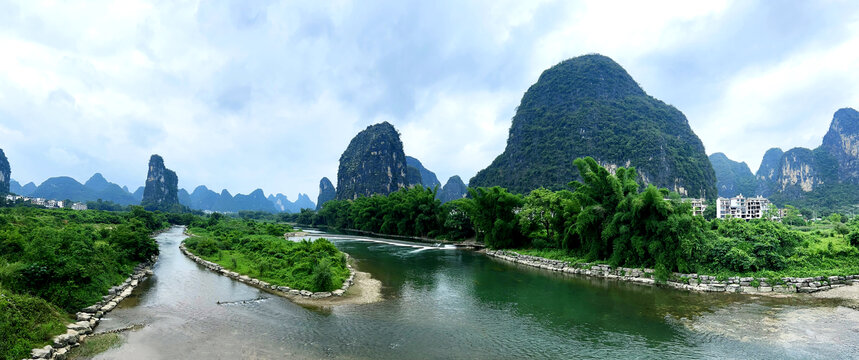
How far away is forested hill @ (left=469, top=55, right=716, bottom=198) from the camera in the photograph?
6925 cm

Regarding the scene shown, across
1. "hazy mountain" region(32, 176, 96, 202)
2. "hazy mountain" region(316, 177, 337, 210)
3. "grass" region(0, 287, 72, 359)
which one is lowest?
"grass" region(0, 287, 72, 359)

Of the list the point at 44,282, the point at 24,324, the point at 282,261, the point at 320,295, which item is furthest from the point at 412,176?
the point at 24,324

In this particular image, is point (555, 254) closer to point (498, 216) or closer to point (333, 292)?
point (498, 216)

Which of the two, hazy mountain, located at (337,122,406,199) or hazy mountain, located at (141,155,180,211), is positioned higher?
hazy mountain, located at (337,122,406,199)

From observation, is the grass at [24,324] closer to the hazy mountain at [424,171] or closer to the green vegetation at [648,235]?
the green vegetation at [648,235]

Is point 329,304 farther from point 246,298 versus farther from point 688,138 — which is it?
point 688,138

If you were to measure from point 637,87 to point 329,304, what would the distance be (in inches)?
3909

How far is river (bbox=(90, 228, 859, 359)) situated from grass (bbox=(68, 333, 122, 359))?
282 millimetres

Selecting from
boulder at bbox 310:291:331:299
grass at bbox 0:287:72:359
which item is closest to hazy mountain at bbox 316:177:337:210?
boulder at bbox 310:291:331:299

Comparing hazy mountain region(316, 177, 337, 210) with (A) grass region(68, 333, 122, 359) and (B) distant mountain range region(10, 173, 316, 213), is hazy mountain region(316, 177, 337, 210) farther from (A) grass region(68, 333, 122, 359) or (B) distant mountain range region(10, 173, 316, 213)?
(A) grass region(68, 333, 122, 359)

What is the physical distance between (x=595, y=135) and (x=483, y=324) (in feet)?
243

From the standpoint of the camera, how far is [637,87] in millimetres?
92000

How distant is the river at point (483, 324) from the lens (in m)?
9.44

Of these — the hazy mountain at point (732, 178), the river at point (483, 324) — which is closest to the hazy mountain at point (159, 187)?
the river at point (483, 324)
